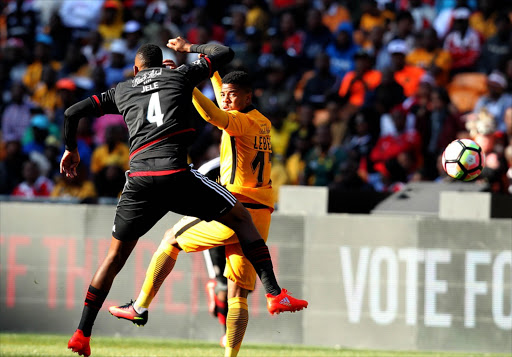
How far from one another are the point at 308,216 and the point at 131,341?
2.52m

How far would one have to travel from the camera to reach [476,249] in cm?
1038

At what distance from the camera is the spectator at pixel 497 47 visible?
15.1 meters

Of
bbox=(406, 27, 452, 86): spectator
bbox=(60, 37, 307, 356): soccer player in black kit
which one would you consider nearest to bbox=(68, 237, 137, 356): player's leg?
bbox=(60, 37, 307, 356): soccer player in black kit

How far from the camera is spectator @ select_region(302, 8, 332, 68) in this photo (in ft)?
53.9

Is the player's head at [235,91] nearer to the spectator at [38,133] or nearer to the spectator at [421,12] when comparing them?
the spectator at [38,133]

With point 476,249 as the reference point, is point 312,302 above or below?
below

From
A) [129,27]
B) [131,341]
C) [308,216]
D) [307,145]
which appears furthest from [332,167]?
[129,27]

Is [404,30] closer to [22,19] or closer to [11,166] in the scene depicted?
[11,166]

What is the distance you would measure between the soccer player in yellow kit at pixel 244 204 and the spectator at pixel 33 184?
6414 mm

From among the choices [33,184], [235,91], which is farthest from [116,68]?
[235,91]

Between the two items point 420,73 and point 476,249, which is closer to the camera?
point 476,249

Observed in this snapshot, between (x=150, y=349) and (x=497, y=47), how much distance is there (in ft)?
27.4

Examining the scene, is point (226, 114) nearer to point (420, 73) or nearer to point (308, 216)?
point (308, 216)

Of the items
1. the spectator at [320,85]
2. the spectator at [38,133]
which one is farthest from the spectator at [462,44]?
the spectator at [38,133]
